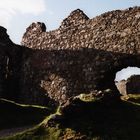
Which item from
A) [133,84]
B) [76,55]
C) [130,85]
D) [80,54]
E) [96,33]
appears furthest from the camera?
[133,84]

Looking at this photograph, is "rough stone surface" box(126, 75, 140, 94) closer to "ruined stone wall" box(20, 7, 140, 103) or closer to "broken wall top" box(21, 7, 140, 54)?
"ruined stone wall" box(20, 7, 140, 103)

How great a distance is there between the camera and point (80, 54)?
1722cm

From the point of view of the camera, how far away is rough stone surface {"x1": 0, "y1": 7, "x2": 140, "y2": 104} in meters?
15.9

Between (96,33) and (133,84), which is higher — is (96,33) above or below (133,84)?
above

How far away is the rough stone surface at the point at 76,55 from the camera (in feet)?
52.3

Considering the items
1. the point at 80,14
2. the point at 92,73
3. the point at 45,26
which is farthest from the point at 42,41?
the point at 92,73

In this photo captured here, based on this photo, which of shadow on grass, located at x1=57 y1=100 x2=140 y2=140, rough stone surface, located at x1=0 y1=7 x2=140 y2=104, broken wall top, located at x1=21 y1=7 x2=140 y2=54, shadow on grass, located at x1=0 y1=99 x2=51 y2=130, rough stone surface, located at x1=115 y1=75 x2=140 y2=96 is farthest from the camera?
rough stone surface, located at x1=115 y1=75 x2=140 y2=96

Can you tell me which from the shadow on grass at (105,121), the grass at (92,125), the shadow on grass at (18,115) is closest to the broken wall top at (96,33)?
the shadow on grass at (18,115)

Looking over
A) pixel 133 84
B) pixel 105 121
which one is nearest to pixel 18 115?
pixel 105 121

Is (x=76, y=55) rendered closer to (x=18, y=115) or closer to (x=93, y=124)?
(x=18, y=115)

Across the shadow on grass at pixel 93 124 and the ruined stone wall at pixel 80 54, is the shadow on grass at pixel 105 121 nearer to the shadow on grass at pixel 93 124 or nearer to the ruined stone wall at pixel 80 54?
the shadow on grass at pixel 93 124

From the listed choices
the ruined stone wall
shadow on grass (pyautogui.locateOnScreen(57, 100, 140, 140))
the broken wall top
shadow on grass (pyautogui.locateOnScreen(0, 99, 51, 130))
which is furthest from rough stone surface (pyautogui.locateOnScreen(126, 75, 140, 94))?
shadow on grass (pyautogui.locateOnScreen(57, 100, 140, 140))

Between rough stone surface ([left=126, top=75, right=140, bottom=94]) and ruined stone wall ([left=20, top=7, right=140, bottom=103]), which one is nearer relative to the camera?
ruined stone wall ([left=20, top=7, right=140, bottom=103])

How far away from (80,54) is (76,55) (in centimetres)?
22
